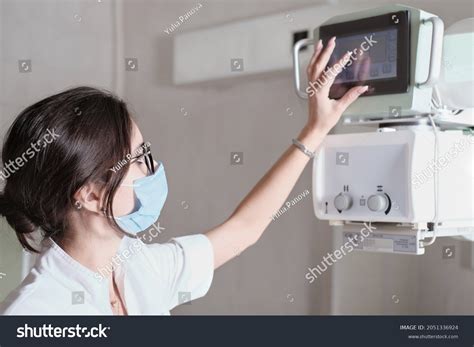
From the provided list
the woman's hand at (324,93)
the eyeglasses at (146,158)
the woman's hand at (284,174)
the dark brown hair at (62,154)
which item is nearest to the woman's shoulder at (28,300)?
the dark brown hair at (62,154)

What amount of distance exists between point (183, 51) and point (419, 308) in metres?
1.61

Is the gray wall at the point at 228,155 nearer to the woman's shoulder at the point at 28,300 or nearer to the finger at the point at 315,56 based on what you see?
the finger at the point at 315,56

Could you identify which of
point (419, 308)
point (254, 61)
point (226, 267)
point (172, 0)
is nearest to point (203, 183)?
point (226, 267)

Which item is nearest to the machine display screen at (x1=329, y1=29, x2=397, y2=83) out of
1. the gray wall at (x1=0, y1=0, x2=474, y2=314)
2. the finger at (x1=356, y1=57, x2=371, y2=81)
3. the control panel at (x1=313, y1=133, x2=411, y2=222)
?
the finger at (x1=356, y1=57, x2=371, y2=81)

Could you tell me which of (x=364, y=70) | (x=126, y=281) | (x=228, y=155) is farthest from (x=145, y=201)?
(x=228, y=155)

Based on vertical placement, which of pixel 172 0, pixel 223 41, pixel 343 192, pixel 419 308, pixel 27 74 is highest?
pixel 172 0

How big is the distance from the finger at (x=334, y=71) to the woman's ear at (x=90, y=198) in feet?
2.08

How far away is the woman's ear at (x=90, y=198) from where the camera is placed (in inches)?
56.3

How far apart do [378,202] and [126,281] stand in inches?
25.7

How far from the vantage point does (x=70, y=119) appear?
1395 mm

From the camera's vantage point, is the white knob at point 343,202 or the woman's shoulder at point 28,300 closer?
the woman's shoulder at point 28,300

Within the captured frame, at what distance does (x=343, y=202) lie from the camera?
1.71 meters

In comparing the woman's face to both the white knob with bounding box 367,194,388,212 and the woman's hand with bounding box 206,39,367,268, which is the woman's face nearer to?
the woman's hand with bounding box 206,39,367,268
